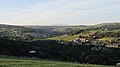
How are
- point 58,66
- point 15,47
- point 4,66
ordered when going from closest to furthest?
point 4,66 → point 58,66 → point 15,47

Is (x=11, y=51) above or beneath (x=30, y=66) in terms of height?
beneath

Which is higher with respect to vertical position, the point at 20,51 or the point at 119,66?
the point at 119,66

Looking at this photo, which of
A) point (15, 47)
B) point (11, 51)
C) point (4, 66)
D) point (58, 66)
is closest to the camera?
point (4, 66)

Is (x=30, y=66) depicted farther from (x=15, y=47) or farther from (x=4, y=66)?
(x=15, y=47)

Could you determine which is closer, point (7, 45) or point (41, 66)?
point (41, 66)

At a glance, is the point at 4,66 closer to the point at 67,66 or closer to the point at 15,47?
the point at 67,66

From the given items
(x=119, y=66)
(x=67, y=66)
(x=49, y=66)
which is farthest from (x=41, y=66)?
(x=119, y=66)

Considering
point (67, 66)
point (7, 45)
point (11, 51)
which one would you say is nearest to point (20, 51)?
point (11, 51)

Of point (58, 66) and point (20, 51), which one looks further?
point (20, 51)
